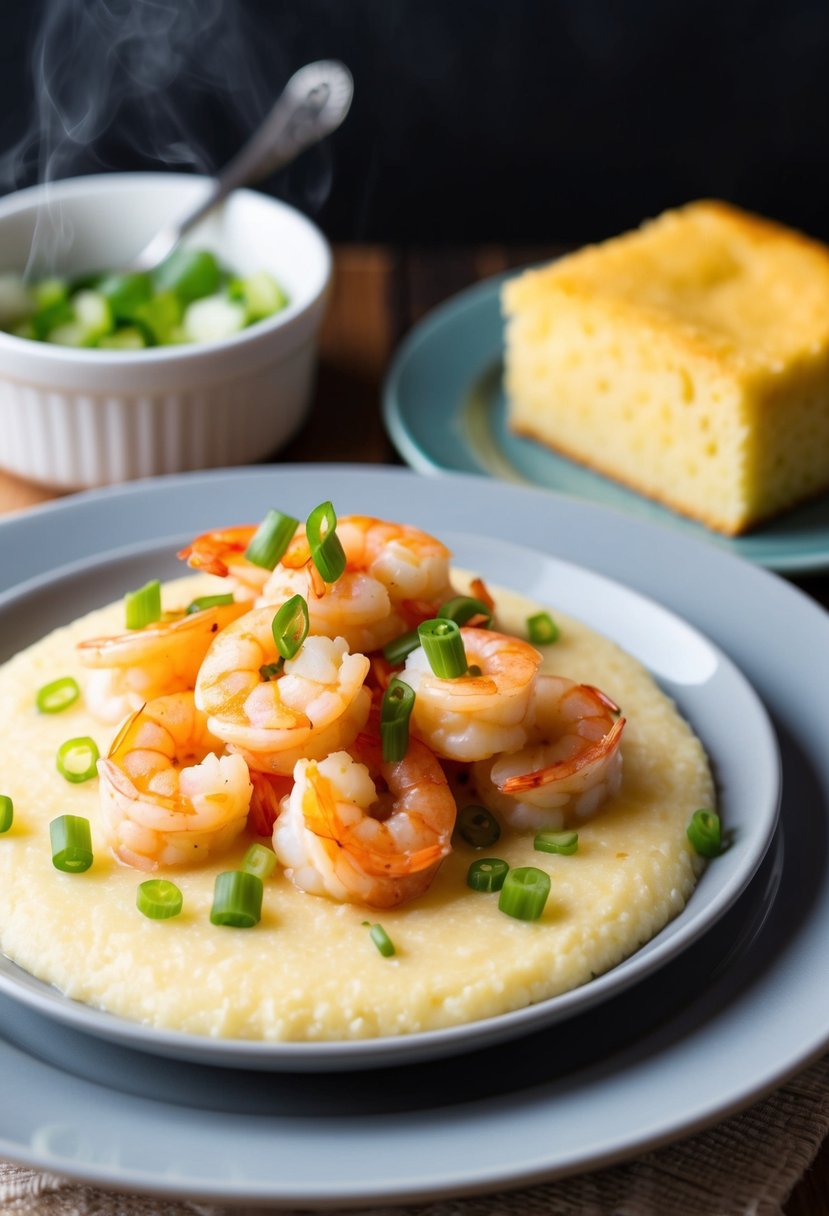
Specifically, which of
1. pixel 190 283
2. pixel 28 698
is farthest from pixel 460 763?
pixel 190 283

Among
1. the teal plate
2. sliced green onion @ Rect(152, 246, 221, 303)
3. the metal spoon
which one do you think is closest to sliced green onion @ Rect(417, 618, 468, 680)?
the teal plate

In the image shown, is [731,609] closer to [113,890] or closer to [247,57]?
[113,890]

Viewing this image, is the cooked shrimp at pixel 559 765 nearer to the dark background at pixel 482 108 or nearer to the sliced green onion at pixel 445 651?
the sliced green onion at pixel 445 651

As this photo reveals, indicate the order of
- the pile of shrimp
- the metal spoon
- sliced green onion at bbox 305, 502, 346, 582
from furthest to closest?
the metal spoon < sliced green onion at bbox 305, 502, 346, 582 < the pile of shrimp

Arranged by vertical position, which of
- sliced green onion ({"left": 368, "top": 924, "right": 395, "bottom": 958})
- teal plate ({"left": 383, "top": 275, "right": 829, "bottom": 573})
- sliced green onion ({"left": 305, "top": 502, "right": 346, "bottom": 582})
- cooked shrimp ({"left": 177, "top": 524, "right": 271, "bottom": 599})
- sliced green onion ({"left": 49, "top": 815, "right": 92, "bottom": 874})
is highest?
sliced green onion ({"left": 305, "top": 502, "right": 346, "bottom": 582})

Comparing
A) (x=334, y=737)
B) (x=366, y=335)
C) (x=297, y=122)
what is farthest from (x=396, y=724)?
(x=297, y=122)

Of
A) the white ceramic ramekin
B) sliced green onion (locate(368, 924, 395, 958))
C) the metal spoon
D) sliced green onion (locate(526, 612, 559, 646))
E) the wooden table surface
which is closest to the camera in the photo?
sliced green onion (locate(368, 924, 395, 958))

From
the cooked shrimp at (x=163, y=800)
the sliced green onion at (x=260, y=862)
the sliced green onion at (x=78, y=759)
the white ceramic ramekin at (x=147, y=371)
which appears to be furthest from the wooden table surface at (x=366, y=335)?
the sliced green onion at (x=260, y=862)

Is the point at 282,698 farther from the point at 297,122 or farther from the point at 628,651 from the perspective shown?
the point at 297,122

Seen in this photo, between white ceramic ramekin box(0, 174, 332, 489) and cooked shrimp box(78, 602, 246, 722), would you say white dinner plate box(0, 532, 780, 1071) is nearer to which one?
cooked shrimp box(78, 602, 246, 722)
